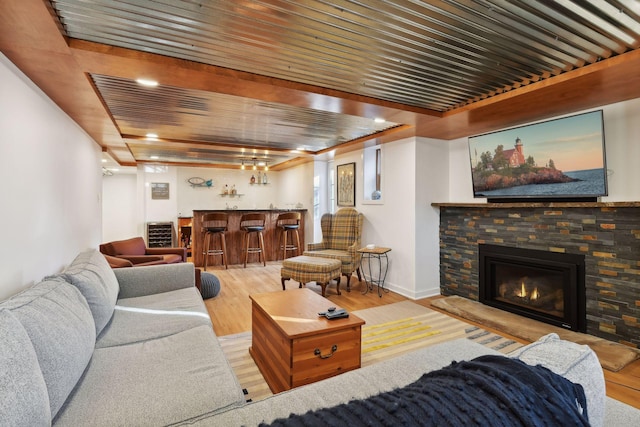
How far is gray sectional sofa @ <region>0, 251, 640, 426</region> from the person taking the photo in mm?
907

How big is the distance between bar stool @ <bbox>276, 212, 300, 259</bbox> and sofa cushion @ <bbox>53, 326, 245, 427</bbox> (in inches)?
185

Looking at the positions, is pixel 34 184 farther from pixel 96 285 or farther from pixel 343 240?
pixel 343 240

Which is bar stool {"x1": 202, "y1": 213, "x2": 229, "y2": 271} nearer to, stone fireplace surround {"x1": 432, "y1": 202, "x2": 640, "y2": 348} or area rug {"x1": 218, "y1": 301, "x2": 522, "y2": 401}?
area rug {"x1": 218, "y1": 301, "x2": 522, "y2": 401}

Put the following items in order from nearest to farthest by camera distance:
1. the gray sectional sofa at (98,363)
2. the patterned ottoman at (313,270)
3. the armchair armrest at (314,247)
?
the gray sectional sofa at (98,363), the patterned ottoman at (313,270), the armchair armrest at (314,247)

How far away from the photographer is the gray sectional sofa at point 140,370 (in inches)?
35.7

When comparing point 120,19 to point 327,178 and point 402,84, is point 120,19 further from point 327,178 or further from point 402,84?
point 327,178

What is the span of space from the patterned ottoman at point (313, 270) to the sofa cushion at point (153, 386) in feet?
7.91

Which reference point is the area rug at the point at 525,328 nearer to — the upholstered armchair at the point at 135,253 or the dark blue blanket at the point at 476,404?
the dark blue blanket at the point at 476,404

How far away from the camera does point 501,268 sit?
3.82 m

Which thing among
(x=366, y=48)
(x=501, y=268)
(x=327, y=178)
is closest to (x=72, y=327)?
(x=366, y=48)

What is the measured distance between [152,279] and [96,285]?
34.1 inches

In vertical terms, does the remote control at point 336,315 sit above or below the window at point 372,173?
below

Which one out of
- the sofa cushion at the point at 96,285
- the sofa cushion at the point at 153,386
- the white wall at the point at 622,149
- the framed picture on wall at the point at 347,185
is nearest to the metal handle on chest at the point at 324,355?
the sofa cushion at the point at 153,386

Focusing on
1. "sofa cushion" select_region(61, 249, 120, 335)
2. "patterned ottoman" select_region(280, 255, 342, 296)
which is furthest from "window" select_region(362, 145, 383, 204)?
"sofa cushion" select_region(61, 249, 120, 335)
